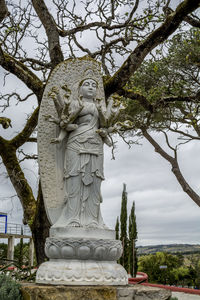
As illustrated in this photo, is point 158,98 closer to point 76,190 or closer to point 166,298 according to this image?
point 76,190

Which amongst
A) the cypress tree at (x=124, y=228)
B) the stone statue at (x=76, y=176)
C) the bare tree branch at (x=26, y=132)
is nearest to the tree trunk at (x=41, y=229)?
the bare tree branch at (x=26, y=132)

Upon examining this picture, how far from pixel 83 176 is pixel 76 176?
98 mm

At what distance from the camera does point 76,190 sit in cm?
477

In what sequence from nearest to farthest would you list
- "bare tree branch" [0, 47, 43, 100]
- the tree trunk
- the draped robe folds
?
the draped robe folds < the tree trunk < "bare tree branch" [0, 47, 43, 100]

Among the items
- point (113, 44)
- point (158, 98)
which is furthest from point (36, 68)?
point (158, 98)

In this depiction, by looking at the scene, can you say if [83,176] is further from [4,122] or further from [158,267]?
[158,267]

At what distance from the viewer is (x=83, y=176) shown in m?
4.82

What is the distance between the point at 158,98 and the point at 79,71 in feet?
12.2

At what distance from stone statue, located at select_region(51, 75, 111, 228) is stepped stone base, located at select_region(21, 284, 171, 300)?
38.0 inches

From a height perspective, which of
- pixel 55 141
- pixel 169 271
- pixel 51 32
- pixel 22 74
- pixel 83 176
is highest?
pixel 51 32

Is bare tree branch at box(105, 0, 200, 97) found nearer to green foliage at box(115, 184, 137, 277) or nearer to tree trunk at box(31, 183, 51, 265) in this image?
tree trunk at box(31, 183, 51, 265)

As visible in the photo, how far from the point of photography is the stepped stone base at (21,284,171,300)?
3.64 metres

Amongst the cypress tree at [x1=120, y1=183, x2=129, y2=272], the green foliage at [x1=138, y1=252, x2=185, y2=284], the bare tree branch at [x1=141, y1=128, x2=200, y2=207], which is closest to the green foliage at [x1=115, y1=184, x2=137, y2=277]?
the cypress tree at [x1=120, y1=183, x2=129, y2=272]

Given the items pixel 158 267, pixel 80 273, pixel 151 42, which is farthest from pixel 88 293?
pixel 158 267
